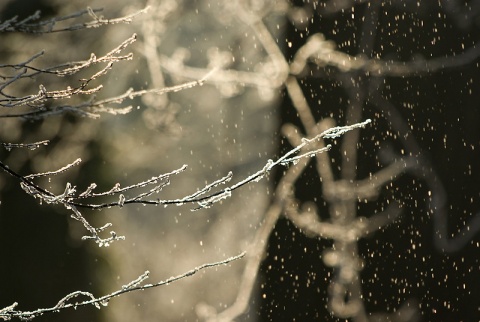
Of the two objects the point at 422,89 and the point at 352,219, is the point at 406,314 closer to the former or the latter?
the point at 352,219

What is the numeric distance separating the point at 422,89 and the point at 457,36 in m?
0.31

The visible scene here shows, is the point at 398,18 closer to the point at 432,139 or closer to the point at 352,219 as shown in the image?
the point at 432,139

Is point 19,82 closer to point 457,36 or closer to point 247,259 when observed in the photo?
point 247,259

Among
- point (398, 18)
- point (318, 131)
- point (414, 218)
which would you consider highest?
point (398, 18)

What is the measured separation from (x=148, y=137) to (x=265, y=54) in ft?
2.13

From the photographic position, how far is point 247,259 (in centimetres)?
439

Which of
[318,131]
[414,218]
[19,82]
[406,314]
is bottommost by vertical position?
[406,314]

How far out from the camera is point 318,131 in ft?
14.3

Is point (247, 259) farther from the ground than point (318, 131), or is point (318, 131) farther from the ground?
point (318, 131)

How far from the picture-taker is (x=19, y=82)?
4.38m

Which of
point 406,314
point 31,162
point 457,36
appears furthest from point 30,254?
point 457,36

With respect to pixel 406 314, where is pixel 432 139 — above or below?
above

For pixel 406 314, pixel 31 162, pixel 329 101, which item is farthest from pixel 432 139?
pixel 31 162

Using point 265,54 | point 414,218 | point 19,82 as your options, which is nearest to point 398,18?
point 265,54
